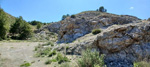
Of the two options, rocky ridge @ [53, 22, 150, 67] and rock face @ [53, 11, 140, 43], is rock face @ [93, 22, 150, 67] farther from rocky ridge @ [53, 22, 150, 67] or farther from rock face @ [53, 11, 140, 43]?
rock face @ [53, 11, 140, 43]

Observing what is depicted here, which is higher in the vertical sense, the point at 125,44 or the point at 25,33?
the point at 25,33

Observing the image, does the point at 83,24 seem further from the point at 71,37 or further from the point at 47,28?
the point at 47,28

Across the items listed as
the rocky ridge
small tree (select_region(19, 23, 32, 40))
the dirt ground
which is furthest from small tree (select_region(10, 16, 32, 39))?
the rocky ridge

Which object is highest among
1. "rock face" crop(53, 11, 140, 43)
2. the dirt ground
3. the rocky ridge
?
"rock face" crop(53, 11, 140, 43)

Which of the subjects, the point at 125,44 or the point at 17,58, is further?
the point at 17,58

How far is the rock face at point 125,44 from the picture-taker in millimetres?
5602

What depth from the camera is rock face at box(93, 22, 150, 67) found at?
18.4 feet

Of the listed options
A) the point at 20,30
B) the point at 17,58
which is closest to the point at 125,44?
the point at 17,58

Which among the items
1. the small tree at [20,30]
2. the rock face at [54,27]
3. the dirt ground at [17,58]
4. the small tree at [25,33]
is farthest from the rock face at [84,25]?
the rock face at [54,27]

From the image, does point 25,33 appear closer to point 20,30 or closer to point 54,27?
point 20,30

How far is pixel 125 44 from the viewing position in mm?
6312

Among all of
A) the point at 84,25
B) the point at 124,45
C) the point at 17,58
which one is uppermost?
the point at 84,25

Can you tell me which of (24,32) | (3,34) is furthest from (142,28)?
(24,32)

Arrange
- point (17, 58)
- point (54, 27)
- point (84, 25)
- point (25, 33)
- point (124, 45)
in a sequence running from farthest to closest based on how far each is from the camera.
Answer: point (54, 27), point (25, 33), point (84, 25), point (17, 58), point (124, 45)
